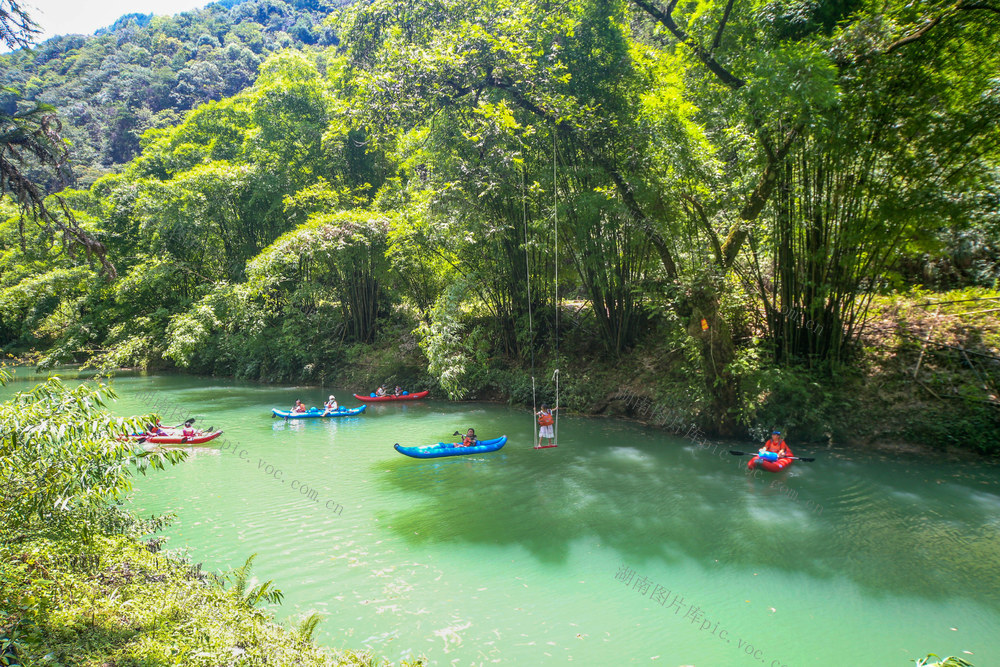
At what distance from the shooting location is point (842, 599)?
5805 mm

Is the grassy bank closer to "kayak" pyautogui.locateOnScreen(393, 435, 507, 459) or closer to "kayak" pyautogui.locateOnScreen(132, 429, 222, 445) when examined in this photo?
"kayak" pyautogui.locateOnScreen(393, 435, 507, 459)

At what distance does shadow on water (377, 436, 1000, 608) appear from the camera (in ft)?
21.6

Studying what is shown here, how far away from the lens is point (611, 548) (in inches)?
279

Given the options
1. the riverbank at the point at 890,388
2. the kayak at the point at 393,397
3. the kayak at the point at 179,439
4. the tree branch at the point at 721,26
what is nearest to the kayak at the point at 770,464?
the riverbank at the point at 890,388

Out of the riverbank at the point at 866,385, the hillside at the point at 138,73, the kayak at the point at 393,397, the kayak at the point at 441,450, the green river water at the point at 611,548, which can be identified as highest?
the hillside at the point at 138,73

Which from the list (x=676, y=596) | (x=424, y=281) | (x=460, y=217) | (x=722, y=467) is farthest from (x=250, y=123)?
(x=676, y=596)

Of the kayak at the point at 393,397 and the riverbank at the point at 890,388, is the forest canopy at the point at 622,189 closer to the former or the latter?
the riverbank at the point at 890,388

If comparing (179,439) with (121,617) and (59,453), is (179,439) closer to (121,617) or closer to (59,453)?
(121,617)

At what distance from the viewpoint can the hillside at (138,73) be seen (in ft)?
160

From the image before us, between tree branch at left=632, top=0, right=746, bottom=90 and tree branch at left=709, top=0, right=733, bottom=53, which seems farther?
tree branch at left=632, top=0, right=746, bottom=90

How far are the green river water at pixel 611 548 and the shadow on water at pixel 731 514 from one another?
4 centimetres

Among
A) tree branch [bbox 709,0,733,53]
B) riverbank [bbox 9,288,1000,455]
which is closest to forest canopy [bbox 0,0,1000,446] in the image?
tree branch [bbox 709,0,733,53]

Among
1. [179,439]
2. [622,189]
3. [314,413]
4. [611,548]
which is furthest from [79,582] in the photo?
[314,413]

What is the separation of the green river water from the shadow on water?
38 millimetres
